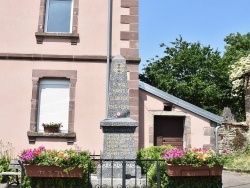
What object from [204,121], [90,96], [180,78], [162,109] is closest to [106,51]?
[90,96]

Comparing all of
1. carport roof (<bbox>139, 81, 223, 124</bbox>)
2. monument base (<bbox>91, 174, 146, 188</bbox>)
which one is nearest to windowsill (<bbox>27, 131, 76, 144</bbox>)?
carport roof (<bbox>139, 81, 223, 124</bbox>)

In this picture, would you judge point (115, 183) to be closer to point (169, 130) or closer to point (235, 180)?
point (235, 180)

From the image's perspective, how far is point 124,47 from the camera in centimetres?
1060

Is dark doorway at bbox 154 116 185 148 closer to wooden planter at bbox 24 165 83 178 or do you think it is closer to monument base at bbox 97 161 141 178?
monument base at bbox 97 161 141 178

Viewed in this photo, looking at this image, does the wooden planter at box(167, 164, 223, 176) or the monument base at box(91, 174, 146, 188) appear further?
the monument base at box(91, 174, 146, 188)

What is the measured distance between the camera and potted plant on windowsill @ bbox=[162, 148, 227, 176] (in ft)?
18.1

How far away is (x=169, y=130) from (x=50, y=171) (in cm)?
664

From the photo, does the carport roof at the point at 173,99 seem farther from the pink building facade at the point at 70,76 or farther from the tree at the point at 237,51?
the tree at the point at 237,51

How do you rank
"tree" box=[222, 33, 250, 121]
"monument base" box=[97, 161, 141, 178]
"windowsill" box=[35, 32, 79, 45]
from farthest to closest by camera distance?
"tree" box=[222, 33, 250, 121]
"windowsill" box=[35, 32, 79, 45]
"monument base" box=[97, 161, 141, 178]

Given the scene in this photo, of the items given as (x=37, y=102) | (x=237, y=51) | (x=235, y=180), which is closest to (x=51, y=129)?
(x=37, y=102)

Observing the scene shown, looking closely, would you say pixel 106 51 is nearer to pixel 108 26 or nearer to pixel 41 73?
pixel 108 26

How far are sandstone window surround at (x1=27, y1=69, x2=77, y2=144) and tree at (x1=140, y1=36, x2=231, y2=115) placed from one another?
1700 cm

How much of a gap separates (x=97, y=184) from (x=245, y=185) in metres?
4.00

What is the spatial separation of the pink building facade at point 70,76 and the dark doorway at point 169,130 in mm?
332
